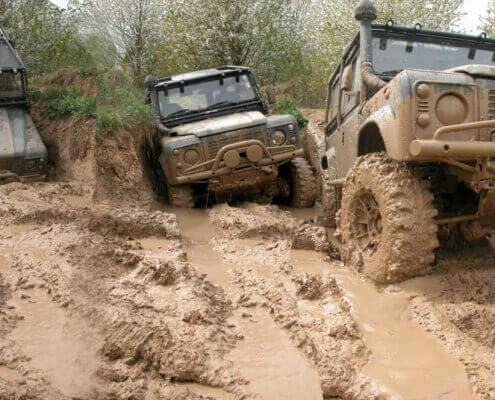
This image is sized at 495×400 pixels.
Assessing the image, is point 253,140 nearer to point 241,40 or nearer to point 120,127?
point 120,127

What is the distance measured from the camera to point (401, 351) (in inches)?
108

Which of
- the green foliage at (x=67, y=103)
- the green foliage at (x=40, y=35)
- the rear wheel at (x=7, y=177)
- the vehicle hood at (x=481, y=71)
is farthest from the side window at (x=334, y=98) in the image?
the green foliage at (x=40, y=35)

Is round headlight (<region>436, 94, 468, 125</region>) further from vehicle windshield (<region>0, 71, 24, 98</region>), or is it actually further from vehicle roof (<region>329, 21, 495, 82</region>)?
vehicle windshield (<region>0, 71, 24, 98</region>)

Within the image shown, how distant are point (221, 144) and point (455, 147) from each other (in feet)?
11.6

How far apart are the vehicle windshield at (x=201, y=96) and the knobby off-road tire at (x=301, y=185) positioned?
Answer: 1.12 m

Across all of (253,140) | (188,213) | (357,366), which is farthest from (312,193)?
(357,366)

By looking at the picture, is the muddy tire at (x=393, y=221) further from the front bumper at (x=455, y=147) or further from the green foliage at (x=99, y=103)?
the green foliage at (x=99, y=103)

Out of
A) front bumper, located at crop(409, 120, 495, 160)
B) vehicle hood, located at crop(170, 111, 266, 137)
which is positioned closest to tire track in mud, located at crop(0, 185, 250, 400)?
front bumper, located at crop(409, 120, 495, 160)

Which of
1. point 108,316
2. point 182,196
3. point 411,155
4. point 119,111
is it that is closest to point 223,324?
point 108,316

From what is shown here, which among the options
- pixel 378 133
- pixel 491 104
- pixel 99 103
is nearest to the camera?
pixel 491 104

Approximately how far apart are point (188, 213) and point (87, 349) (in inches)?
146

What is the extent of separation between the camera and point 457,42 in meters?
4.84

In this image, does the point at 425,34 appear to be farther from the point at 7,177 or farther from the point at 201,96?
the point at 7,177

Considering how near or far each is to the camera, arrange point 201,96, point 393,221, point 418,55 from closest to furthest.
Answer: point 393,221 < point 418,55 < point 201,96
